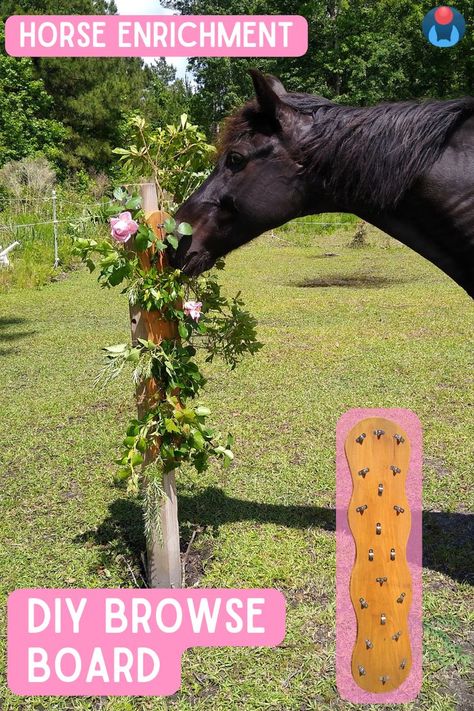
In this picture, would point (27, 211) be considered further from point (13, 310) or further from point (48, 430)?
point (48, 430)

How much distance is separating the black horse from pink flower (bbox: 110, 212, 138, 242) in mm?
207

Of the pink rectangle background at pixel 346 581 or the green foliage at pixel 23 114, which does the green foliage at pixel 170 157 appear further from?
the green foliage at pixel 23 114

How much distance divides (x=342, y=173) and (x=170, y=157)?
75 centimetres

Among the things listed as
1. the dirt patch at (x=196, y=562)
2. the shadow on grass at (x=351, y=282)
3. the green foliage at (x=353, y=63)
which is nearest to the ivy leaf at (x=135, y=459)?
the dirt patch at (x=196, y=562)

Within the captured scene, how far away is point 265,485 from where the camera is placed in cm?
380

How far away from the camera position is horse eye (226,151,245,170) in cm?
227

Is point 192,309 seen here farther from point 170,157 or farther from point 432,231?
point 432,231

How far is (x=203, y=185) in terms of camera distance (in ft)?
7.77

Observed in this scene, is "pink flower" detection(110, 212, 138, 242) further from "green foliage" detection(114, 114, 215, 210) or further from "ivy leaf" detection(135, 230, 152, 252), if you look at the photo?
"green foliage" detection(114, 114, 215, 210)

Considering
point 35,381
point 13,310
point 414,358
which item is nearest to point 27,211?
point 13,310

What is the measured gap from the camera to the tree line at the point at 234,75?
27.3m

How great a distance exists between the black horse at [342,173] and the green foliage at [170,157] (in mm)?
253

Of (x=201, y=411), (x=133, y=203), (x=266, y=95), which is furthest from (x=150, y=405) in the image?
(x=266, y=95)

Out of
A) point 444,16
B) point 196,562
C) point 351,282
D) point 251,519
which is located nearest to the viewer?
point 196,562
